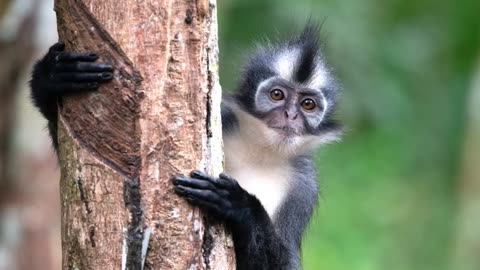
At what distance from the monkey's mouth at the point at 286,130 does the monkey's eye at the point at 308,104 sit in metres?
0.18

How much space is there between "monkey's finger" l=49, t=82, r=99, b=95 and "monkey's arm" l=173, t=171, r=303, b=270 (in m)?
0.50

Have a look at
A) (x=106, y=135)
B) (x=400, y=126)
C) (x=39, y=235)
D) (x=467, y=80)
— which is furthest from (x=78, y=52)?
(x=467, y=80)

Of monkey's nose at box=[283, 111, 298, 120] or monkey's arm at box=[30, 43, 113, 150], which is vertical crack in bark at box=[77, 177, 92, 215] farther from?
monkey's nose at box=[283, 111, 298, 120]

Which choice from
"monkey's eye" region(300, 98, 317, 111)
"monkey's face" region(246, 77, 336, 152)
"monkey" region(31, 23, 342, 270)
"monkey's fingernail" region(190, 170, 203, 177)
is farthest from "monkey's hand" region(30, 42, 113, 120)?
"monkey's eye" region(300, 98, 317, 111)

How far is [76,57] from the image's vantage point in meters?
4.15

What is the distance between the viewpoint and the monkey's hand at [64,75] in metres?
4.03

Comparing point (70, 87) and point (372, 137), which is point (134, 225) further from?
point (372, 137)

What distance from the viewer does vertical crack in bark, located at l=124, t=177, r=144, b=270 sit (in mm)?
3955

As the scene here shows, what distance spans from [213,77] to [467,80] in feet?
31.9

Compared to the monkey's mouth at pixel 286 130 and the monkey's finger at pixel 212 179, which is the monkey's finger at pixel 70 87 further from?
the monkey's mouth at pixel 286 130

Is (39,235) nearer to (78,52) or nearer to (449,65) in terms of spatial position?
(78,52)

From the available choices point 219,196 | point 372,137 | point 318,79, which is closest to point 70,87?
point 219,196

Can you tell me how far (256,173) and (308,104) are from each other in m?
0.51

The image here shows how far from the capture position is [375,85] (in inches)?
477
